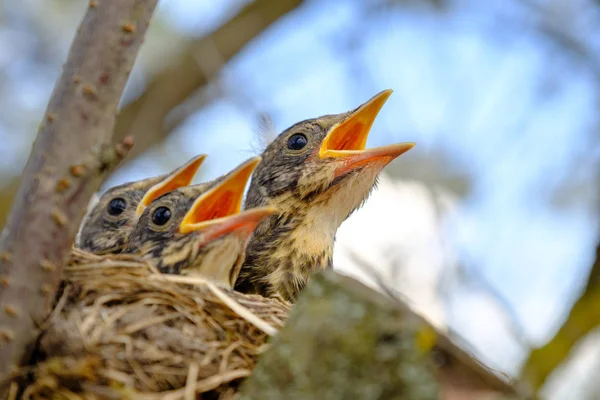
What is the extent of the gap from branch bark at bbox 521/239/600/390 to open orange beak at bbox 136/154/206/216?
74.0 inches

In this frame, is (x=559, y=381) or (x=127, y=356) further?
(x=559, y=381)

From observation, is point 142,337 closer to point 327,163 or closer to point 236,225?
point 236,225

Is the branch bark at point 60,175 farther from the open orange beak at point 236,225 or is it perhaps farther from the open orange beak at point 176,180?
the open orange beak at point 176,180

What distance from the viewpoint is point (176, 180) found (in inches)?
165

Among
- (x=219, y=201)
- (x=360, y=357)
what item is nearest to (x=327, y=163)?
(x=219, y=201)

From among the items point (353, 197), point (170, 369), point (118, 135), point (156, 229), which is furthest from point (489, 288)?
point (118, 135)

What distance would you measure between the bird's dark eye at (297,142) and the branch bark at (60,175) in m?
1.72

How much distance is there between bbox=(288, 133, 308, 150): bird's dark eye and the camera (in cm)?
398

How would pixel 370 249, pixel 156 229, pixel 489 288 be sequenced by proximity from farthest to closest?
pixel 370 249 < pixel 489 288 < pixel 156 229

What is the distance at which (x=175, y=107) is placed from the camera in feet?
18.5

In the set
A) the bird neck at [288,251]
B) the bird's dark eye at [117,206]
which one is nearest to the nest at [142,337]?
the bird neck at [288,251]

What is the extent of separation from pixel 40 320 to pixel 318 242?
1.68m

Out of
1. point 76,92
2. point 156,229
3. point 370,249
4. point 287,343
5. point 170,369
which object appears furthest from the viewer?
point 370,249

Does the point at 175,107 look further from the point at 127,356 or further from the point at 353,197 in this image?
the point at 127,356
